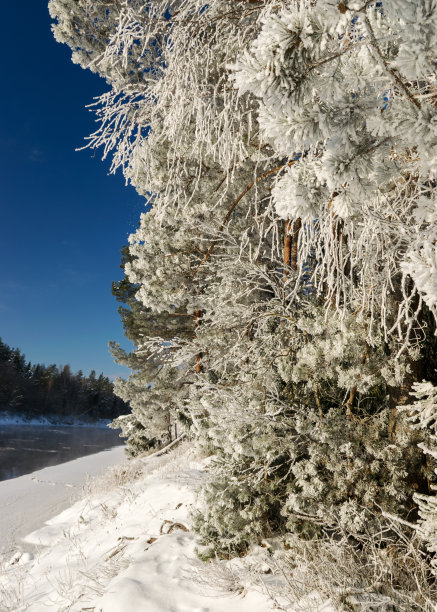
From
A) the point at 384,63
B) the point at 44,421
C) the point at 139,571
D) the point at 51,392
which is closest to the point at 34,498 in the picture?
the point at 139,571

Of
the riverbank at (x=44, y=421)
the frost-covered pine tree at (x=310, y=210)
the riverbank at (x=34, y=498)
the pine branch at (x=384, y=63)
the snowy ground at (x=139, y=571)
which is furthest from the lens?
the riverbank at (x=44, y=421)

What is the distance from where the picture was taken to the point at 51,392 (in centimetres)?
7800

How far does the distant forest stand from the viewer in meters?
68.2

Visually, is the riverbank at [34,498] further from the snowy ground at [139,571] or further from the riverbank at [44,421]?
the riverbank at [44,421]

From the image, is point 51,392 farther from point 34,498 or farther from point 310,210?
point 310,210

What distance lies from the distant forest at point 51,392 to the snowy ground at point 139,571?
67815 millimetres

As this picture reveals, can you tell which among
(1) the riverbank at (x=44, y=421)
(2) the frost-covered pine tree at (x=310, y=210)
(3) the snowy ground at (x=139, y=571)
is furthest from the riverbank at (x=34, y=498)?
(1) the riverbank at (x=44, y=421)

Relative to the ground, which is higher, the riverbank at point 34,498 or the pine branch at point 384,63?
the pine branch at point 384,63

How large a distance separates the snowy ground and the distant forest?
2670 inches

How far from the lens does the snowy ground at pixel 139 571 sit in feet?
10.3

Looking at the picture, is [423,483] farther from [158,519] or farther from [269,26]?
[269,26]

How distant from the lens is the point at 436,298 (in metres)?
1.19

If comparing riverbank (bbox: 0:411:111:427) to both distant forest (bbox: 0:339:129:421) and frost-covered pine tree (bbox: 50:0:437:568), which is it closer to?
distant forest (bbox: 0:339:129:421)

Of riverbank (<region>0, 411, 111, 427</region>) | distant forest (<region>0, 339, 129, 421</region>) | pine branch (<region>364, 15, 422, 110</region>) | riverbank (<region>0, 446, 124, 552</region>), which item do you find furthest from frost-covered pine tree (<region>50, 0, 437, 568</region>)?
distant forest (<region>0, 339, 129, 421</region>)
